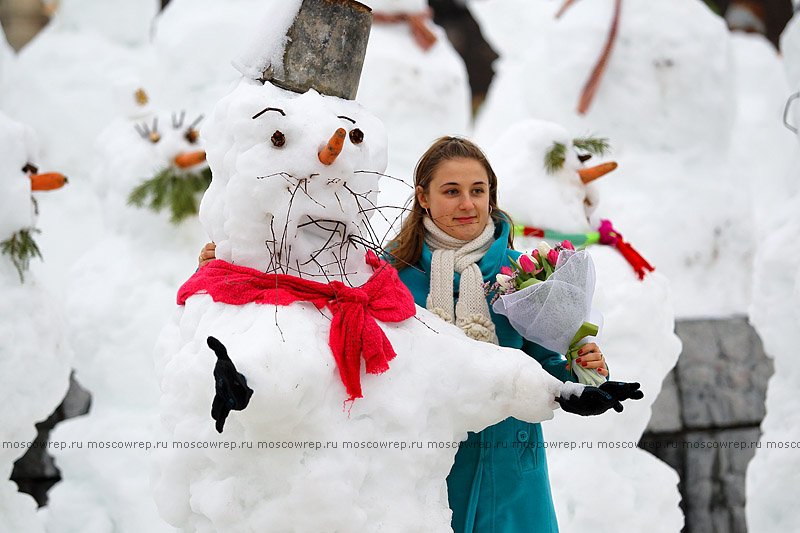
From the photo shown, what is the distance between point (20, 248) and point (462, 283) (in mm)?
1266

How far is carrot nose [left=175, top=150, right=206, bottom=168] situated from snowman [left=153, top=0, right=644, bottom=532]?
1.41 meters

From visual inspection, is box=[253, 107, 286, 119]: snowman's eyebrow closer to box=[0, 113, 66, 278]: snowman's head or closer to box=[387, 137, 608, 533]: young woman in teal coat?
box=[387, 137, 608, 533]: young woman in teal coat

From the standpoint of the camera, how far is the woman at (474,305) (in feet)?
5.68

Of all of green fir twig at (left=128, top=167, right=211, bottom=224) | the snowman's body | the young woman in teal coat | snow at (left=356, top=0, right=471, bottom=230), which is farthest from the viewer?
snow at (left=356, top=0, right=471, bottom=230)

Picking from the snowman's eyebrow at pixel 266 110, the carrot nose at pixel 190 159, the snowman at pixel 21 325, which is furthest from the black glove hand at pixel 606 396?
the carrot nose at pixel 190 159

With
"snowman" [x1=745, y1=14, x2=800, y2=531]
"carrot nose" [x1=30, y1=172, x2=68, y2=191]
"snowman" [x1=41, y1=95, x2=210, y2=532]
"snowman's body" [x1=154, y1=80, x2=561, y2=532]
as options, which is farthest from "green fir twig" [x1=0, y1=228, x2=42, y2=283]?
"snowman" [x1=745, y1=14, x2=800, y2=531]

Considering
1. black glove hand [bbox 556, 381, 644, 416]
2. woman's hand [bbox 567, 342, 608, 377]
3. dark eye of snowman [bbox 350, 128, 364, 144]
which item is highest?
dark eye of snowman [bbox 350, 128, 364, 144]

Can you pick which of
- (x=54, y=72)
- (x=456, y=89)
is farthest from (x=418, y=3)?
(x=54, y=72)

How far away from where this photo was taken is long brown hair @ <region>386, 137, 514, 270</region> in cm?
Answer: 181

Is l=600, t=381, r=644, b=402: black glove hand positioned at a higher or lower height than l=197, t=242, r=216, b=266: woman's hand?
lower

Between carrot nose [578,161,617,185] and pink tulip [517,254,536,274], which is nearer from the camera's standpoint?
pink tulip [517,254,536,274]

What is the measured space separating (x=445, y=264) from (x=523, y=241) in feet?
2.95

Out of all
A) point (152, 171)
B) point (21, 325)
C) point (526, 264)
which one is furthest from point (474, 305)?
point (152, 171)

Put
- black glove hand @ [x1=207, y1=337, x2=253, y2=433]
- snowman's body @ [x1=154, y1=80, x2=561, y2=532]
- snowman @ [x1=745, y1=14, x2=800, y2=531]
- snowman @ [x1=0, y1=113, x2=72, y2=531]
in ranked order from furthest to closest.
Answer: snowman @ [x1=745, y1=14, x2=800, y2=531] < snowman @ [x1=0, y1=113, x2=72, y2=531] < snowman's body @ [x1=154, y1=80, x2=561, y2=532] < black glove hand @ [x1=207, y1=337, x2=253, y2=433]
